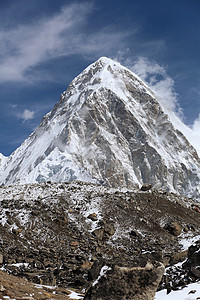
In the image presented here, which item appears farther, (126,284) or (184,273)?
(184,273)

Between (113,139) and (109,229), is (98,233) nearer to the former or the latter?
(109,229)

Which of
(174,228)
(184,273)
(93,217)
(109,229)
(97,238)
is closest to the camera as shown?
(184,273)

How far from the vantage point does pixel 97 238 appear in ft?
85.6

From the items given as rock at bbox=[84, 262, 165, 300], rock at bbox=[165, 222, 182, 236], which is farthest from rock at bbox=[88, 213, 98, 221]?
rock at bbox=[84, 262, 165, 300]

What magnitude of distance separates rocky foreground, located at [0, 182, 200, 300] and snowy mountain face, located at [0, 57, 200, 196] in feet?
235

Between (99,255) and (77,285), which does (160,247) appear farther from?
(77,285)

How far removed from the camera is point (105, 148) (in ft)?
416

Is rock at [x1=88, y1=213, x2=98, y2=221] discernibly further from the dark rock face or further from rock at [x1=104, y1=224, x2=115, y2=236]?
the dark rock face

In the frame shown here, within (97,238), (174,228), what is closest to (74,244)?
(97,238)

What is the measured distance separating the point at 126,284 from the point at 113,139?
12325cm

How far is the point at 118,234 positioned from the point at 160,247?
13.4ft

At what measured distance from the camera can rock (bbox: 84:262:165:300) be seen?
11.1 meters

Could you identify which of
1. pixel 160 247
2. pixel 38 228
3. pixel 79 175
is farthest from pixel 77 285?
pixel 79 175

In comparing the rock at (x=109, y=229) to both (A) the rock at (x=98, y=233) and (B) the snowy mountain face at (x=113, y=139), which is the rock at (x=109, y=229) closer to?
(A) the rock at (x=98, y=233)
